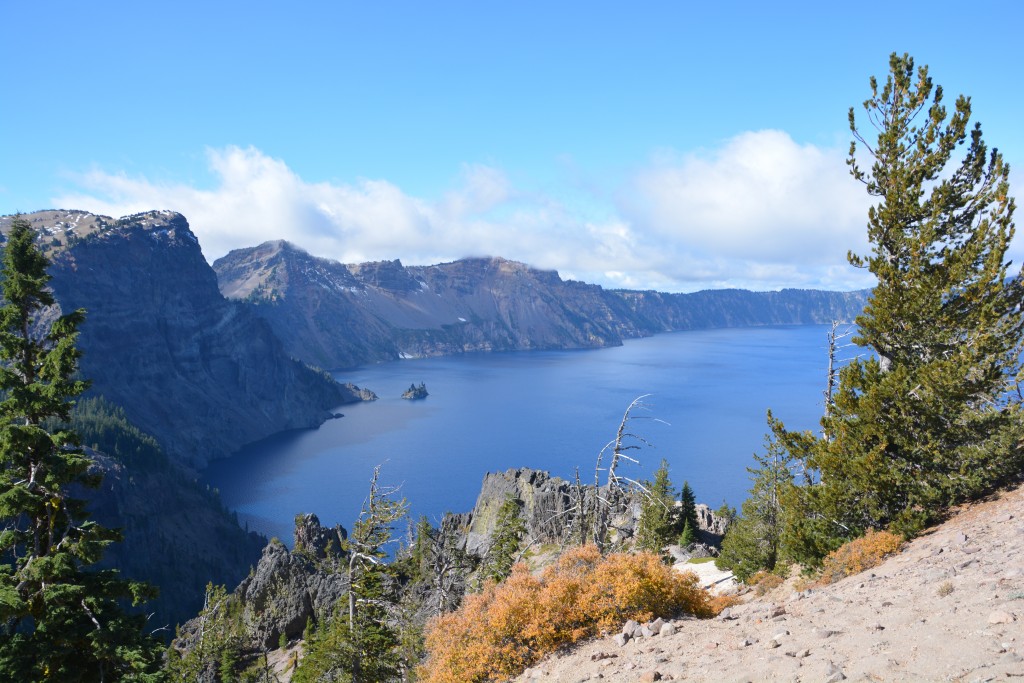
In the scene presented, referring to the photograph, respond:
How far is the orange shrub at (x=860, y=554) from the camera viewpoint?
62.0ft

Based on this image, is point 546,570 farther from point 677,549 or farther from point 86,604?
point 677,549

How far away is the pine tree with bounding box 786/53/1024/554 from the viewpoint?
65.8ft

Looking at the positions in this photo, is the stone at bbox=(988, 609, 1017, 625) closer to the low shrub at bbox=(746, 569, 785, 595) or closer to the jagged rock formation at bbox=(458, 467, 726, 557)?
the low shrub at bbox=(746, 569, 785, 595)

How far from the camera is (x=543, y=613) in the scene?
615 inches

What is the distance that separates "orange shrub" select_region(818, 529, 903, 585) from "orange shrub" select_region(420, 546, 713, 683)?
5.20 metres

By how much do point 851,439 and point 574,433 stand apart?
160783 mm

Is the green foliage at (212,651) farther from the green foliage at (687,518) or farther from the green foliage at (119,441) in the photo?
the green foliage at (119,441)

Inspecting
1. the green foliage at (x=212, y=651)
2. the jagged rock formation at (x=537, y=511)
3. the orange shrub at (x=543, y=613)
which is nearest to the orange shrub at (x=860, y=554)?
the orange shrub at (x=543, y=613)

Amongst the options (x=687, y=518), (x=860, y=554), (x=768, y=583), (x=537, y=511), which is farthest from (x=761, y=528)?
(x=537, y=511)

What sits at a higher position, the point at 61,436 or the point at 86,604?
the point at 61,436

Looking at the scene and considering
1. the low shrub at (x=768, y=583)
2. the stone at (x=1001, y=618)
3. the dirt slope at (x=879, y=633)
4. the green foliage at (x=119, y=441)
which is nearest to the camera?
the dirt slope at (x=879, y=633)

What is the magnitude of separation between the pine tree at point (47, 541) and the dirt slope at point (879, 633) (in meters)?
11.6

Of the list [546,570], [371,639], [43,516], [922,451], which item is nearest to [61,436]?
[43,516]

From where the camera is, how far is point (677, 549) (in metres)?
58.9
